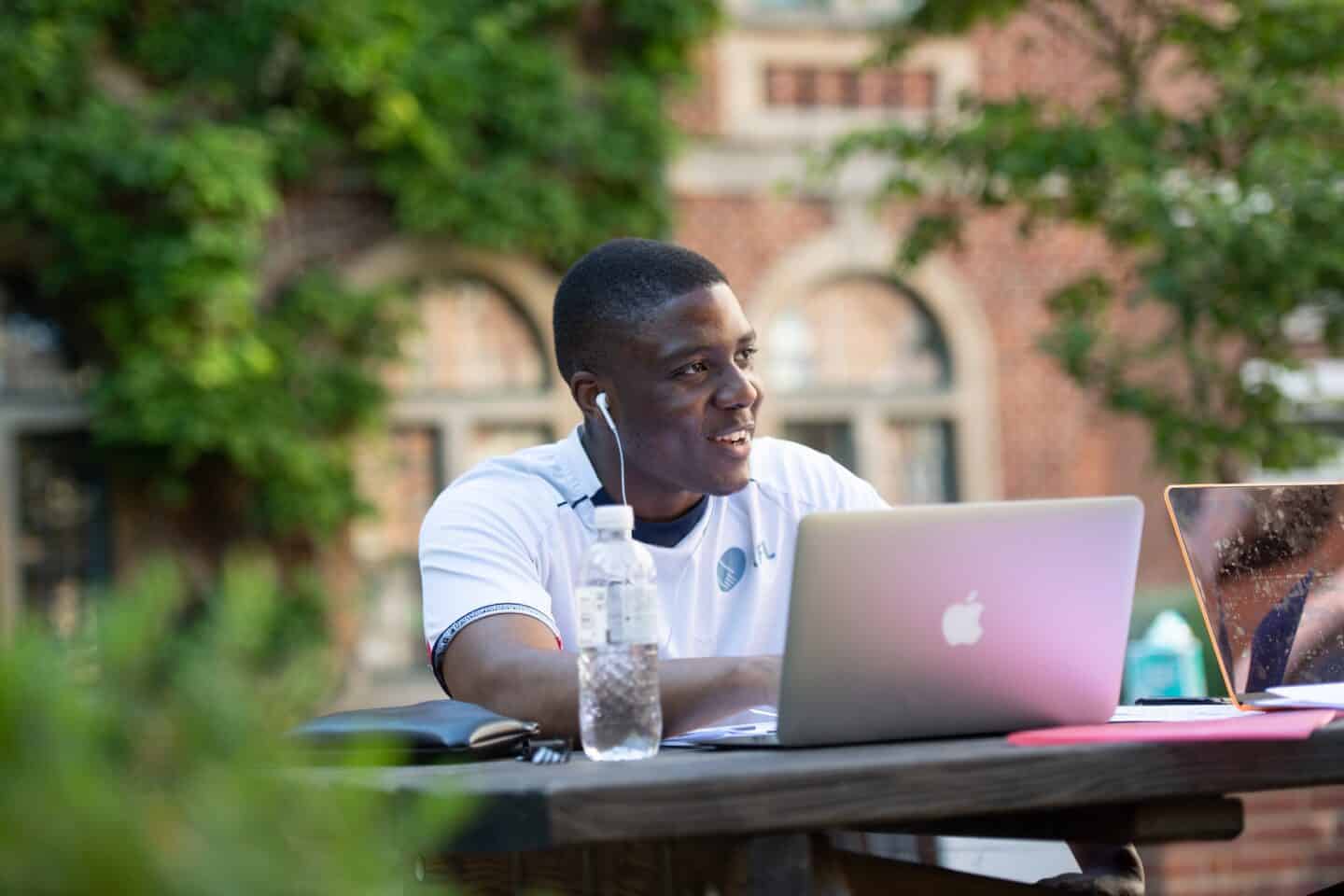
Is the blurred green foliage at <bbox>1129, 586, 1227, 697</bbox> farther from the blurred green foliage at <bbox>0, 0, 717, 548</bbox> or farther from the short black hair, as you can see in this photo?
the blurred green foliage at <bbox>0, 0, 717, 548</bbox>

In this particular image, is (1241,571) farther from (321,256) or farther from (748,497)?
(321,256)

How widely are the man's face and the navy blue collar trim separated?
0.07 feet

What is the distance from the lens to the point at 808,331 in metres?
10.4

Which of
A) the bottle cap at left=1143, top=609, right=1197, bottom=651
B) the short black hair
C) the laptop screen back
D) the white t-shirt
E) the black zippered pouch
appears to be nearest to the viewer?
the black zippered pouch

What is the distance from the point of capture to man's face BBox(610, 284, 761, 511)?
8.31 feet

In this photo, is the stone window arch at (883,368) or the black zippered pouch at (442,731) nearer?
the black zippered pouch at (442,731)

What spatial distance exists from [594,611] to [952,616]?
16.9 inches

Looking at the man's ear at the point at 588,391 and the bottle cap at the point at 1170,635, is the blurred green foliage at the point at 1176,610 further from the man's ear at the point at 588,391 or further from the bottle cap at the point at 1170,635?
the man's ear at the point at 588,391

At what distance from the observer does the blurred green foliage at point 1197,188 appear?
22.4 feet

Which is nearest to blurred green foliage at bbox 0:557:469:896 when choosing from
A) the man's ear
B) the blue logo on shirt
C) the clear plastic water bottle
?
the clear plastic water bottle

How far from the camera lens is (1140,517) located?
176cm

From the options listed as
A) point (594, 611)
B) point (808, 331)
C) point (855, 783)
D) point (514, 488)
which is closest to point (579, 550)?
point (514, 488)

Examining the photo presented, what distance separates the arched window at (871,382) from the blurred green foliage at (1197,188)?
249 centimetres

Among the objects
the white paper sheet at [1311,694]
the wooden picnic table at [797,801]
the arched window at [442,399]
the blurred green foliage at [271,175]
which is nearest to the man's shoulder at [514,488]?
the wooden picnic table at [797,801]
